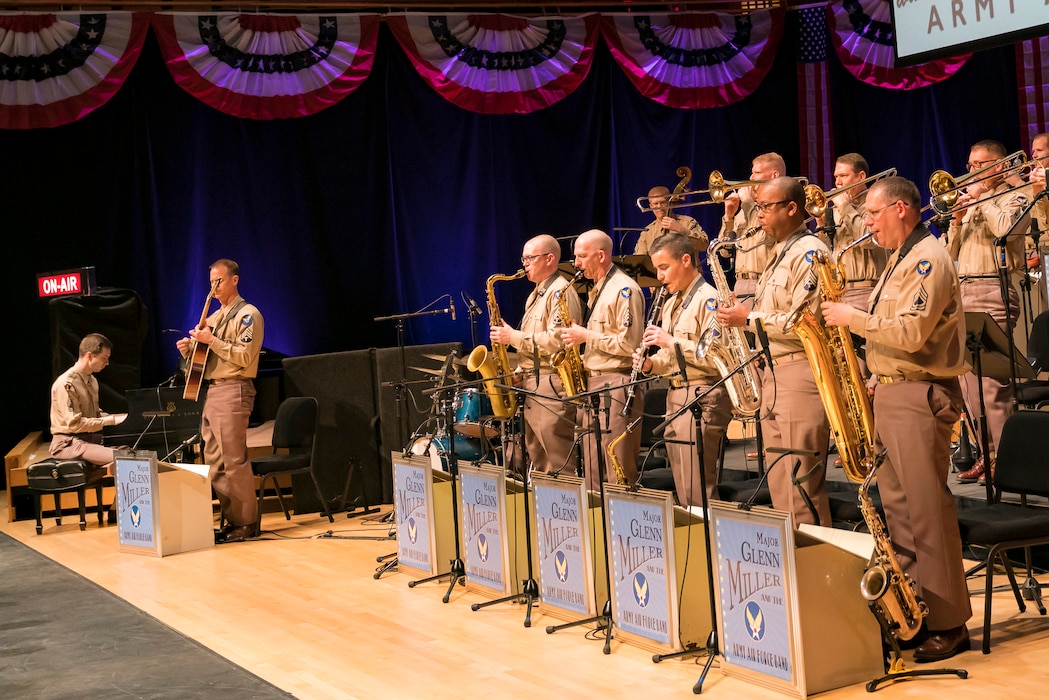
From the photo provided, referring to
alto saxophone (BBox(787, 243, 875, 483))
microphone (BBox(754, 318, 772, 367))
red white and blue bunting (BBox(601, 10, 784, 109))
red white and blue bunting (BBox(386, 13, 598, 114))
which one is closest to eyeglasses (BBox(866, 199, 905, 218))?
alto saxophone (BBox(787, 243, 875, 483))

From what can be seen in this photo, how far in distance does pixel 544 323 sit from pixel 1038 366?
110 inches

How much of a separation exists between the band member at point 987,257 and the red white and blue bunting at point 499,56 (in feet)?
17.5

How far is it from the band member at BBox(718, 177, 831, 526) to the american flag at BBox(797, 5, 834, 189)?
7.56 metres

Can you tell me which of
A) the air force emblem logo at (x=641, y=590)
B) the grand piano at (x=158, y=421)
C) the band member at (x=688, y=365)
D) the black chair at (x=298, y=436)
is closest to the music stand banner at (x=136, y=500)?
the grand piano at (x=158, y=421)

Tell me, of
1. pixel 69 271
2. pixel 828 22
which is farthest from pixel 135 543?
pixel 828 22

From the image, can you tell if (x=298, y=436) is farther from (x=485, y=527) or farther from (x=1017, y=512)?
(x=1017, y=512)

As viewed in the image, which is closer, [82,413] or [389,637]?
[389,637]

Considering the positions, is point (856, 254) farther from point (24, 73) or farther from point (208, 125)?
point (24, 73)

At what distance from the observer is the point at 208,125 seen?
10.9 metres

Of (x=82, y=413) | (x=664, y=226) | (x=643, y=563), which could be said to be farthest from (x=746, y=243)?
(x=82, y=413)

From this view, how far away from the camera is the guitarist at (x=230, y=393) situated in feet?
25.8

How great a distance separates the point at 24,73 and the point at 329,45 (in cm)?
264

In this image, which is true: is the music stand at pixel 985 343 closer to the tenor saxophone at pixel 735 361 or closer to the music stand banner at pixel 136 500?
the tenor saxophone at pixel 735 361

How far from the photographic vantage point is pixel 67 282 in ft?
32.6
